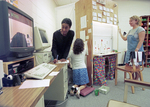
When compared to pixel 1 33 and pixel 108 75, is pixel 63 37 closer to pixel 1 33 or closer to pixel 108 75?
pixel 1 33

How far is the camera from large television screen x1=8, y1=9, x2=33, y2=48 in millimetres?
804

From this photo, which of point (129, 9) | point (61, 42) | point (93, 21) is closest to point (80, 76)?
point (61, 42)

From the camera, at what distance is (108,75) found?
2.60 meters

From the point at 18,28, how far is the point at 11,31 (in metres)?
0.14

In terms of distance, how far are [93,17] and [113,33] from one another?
987 mm

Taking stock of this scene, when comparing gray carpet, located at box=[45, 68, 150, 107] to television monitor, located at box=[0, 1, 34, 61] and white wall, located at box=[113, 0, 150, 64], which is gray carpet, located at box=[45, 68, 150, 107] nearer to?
television monitor, located at box=[0, 1, 34, 61]

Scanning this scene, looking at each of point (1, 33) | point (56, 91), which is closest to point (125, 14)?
point (56, 91)

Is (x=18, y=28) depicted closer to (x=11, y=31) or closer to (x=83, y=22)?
(x=11, y=31)

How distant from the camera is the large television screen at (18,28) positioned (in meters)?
0.80

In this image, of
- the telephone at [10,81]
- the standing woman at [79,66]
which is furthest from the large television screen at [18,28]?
the standing woman at [79,66]

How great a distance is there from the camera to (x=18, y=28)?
36.4 inches

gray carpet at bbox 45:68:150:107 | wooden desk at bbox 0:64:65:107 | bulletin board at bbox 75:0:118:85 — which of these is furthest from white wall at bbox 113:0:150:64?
wooden desk at bbox 0:64:65:107

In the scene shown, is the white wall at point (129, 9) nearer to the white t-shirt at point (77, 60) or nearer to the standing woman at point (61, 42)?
the white t-shirt at point (77, 60)

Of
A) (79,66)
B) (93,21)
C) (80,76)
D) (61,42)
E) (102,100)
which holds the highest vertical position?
(93,21)
